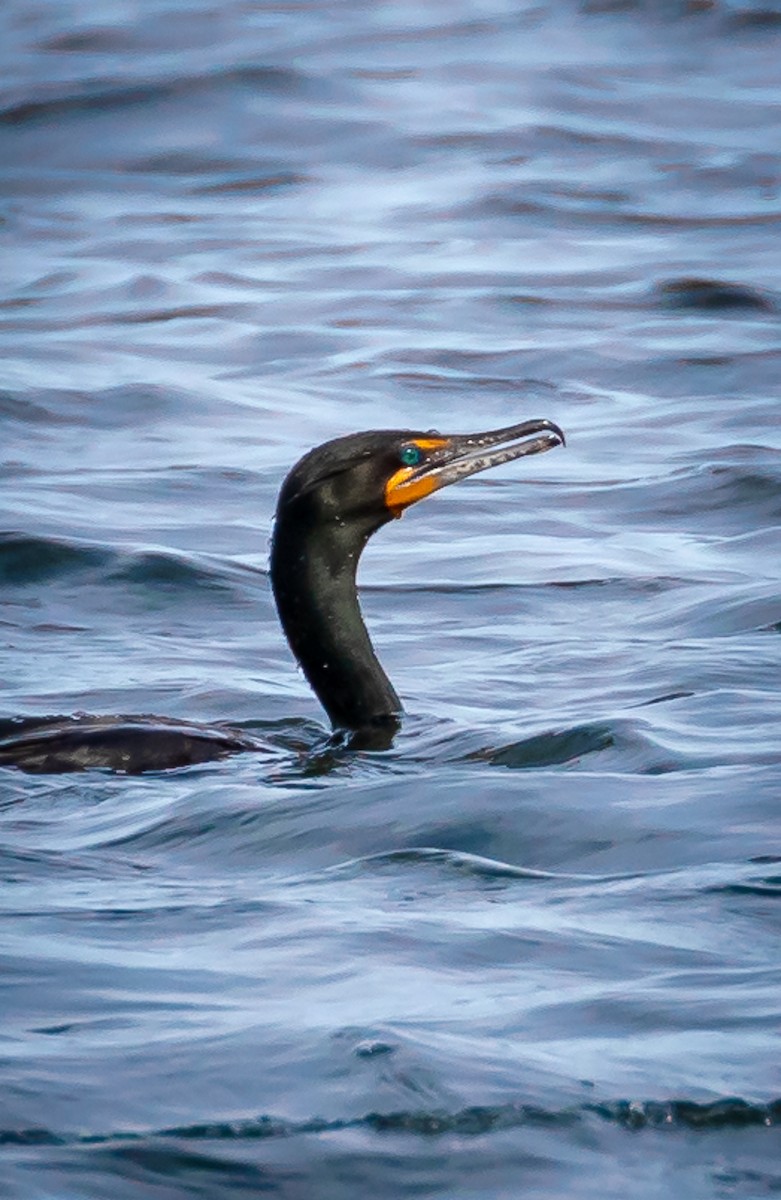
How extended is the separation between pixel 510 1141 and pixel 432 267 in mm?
14198

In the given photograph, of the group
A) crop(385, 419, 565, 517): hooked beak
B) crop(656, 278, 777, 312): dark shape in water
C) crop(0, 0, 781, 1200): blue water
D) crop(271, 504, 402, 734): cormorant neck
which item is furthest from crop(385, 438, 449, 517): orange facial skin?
crop(656, 278, 777, 312): dark shape in water

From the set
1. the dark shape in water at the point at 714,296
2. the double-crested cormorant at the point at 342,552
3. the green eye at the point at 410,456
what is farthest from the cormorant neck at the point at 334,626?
the dark shape in water at the point at 714,296

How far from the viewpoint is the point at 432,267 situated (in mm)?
18141

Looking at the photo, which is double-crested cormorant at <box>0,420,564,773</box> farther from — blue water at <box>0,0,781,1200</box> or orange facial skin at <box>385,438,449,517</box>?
blue water at <box>0,0,781,1200</box>

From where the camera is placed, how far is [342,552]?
26.0 feet

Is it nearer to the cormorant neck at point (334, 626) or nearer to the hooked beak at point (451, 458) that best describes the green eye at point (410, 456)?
the hooked beak at point (451, 458)

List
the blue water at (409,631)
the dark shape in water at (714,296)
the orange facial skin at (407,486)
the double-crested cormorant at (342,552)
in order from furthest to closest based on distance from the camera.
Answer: the dark shape in water at (714,296) < the orange facial skin at (407,486) < the double-crested cormorant at (342,552) < the blue water at (409,631)

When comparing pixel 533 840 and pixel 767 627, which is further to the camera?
pixel 767 627

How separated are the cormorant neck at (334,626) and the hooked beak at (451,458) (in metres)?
0.15

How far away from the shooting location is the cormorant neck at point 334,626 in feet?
25.8

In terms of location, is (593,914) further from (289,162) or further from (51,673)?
(289,162)

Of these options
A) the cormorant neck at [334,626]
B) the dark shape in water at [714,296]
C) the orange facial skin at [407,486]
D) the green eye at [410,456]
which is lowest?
the dark shape in water at [714,296]

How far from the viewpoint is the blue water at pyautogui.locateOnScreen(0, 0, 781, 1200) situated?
14.9ft

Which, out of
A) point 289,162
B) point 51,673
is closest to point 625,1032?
point 51,673
